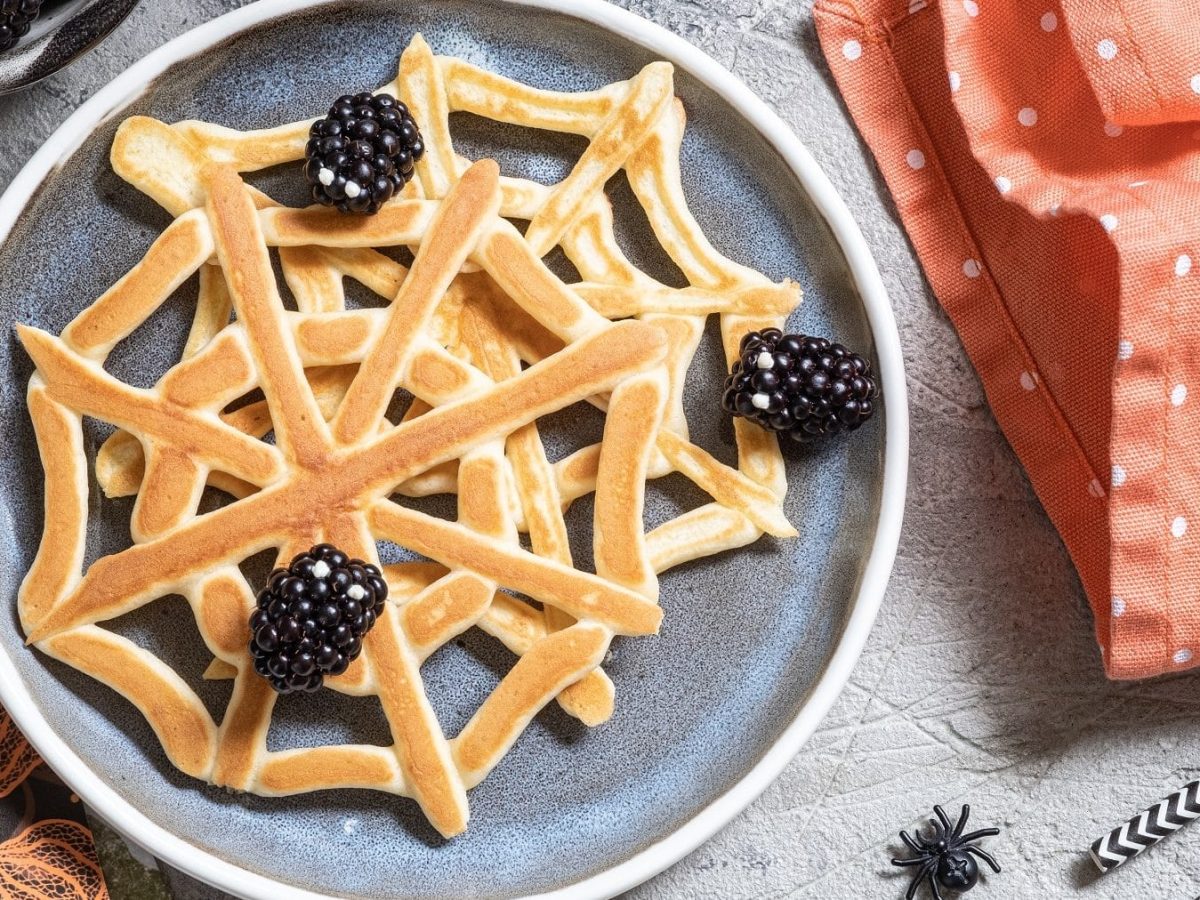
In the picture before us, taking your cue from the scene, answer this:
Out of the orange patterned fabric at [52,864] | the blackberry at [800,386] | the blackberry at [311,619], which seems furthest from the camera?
the orange patterned fabric at [52,864]

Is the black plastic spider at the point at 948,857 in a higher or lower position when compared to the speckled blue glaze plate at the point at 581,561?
lower

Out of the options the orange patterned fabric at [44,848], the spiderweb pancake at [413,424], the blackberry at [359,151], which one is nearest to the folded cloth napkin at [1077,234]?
the spiderweb pancake at [413,424]

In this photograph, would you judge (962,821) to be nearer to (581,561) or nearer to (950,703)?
(950,703)

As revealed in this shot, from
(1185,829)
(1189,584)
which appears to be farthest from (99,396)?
(1185,829)

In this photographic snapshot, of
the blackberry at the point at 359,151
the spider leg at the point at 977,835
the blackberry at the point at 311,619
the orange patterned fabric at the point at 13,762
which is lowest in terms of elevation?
the spider leg at the point at 977,835

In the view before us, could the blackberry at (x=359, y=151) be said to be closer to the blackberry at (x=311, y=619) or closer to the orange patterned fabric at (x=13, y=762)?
the blackberry at (x=311, y=619)

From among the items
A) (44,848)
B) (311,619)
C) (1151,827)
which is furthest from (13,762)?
(1151,827)
